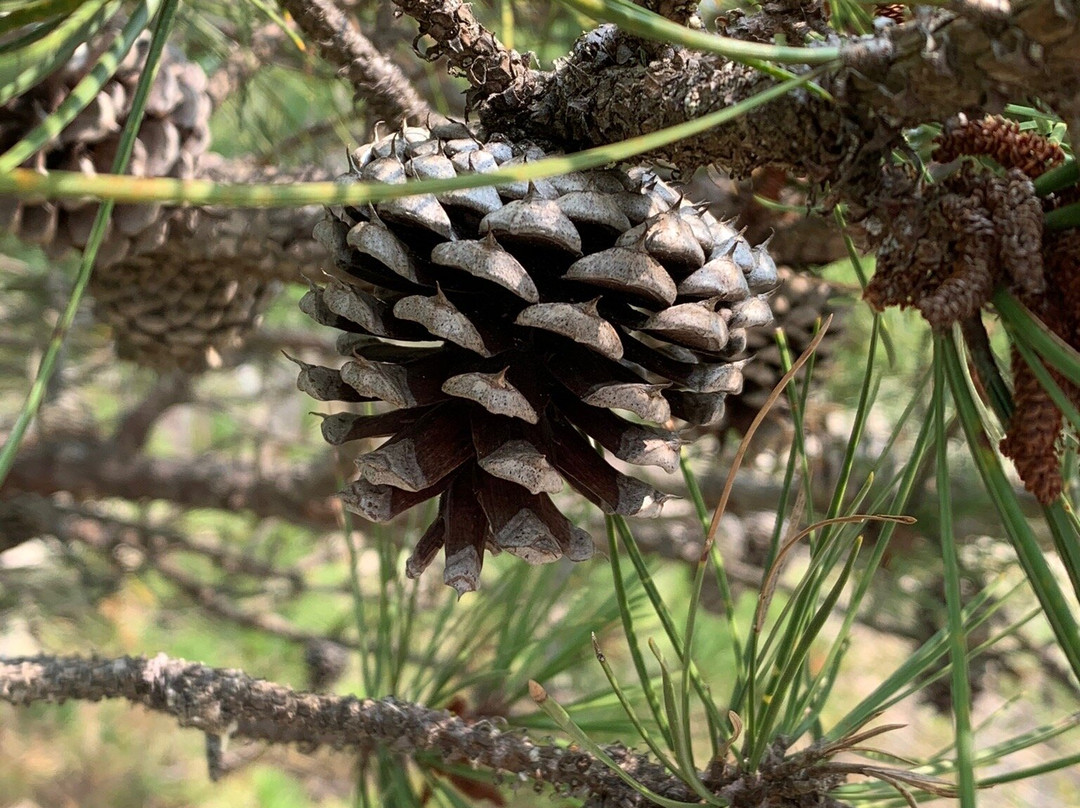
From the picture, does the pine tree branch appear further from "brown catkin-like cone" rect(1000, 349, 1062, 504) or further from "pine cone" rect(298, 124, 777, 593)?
"brown catkin-like cone" rect(1000, 349, 1062, 504)

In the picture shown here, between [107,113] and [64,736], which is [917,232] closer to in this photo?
[107,113]

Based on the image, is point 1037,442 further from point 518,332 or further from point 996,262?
point 518,332

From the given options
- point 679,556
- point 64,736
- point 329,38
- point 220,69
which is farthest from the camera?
point 64,736

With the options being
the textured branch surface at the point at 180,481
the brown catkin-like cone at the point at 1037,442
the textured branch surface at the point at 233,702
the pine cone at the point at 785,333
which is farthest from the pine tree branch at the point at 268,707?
the textured branch surface at the point at 180,481

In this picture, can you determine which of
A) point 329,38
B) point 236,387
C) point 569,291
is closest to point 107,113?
point 329,38

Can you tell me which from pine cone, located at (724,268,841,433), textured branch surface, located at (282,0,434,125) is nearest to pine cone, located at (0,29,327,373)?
textured branch surface, located at (282,0,434,125)

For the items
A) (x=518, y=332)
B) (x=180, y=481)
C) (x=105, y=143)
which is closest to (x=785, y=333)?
(x=518, y=332)
